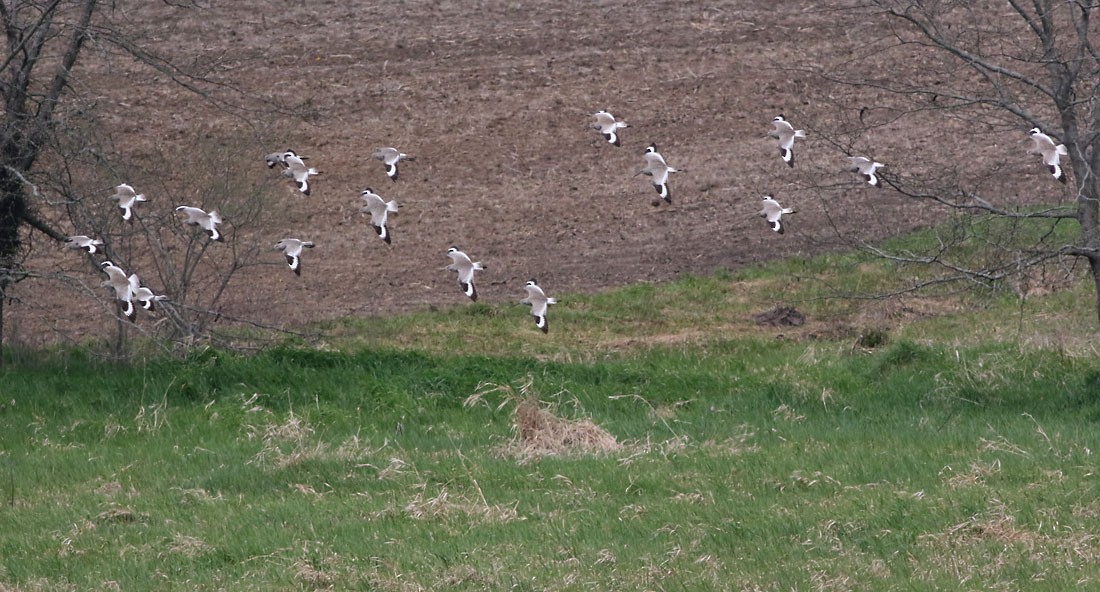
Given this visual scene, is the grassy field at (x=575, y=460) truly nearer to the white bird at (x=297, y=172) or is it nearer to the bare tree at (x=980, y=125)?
the bare tree at (x=980, y=125)

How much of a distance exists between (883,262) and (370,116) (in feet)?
35.9

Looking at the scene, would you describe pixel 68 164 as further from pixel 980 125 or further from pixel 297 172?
pixel 980 125

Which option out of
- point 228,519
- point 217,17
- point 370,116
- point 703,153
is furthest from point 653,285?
point 217,17

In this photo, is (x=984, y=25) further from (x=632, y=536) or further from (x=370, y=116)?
(x=632, y=536)

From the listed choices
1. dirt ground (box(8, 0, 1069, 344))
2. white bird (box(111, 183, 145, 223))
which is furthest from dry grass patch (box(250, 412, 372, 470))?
dirt ground (box(8, 0, 1069, 344))

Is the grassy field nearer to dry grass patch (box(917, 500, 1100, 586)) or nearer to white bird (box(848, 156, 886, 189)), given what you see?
dry grass patch (box(917, 500, 1100, 586))

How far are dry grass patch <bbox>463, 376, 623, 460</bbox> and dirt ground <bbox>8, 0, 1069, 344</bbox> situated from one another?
6.85 m

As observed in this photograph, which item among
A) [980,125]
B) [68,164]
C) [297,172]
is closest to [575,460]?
[297,172]

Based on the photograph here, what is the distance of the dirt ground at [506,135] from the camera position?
2106cm

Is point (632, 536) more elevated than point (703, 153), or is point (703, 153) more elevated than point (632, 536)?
point (632, 536)

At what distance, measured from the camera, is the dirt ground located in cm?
2106

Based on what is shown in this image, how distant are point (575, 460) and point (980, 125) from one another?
17164 mm

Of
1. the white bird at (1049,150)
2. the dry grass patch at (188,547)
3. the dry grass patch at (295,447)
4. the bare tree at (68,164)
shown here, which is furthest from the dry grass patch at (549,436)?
the white bird at (1049,150)

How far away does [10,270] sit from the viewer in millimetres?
13312
